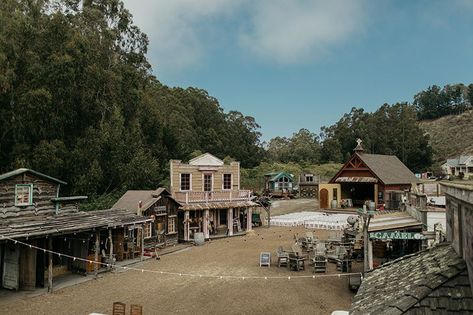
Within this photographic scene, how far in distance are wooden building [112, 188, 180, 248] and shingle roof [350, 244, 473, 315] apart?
1828 cm

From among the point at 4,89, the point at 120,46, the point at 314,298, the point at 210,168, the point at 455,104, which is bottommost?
the point at 314,298

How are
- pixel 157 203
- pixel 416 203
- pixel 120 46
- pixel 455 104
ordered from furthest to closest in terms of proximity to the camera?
pixel 455 104 → pixel 120 46 → pixel 157 203 → pixel 416 203

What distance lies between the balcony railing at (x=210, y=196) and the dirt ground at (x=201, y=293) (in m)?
7.65

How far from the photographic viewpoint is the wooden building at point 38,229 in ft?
52.9

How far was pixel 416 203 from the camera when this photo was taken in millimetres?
18406

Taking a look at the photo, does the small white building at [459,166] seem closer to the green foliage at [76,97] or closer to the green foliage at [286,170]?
the green foliage at [286,170]

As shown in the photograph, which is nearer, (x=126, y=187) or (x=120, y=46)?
(x=126, y=187)

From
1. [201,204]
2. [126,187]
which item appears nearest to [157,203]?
[201,204]

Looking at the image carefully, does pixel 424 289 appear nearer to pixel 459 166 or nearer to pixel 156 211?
pixel 156 211

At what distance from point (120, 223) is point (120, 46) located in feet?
85.9

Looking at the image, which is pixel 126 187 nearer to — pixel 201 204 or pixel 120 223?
pixel 201 204

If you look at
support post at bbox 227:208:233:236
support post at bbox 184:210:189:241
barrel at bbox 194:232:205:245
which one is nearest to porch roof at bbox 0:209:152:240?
barrel at bbox 194:232:205:245

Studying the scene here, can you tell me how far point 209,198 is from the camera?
30.5 metres

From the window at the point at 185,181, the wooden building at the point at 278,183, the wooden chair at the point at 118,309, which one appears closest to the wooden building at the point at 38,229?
the wooden chair at the point at 118,309
